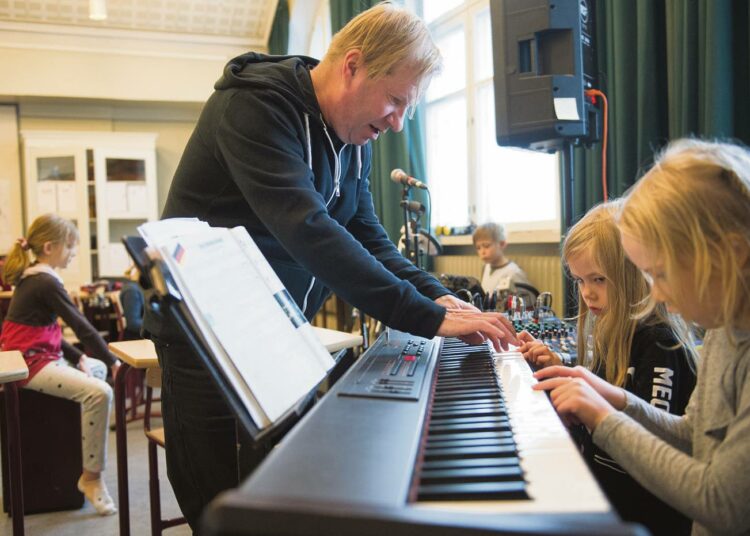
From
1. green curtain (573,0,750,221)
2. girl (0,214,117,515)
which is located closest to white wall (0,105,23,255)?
girl (0,214,117,515)

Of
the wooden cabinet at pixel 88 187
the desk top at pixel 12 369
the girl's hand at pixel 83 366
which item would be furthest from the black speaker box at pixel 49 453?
the wooden cabinet at pixel 88 187

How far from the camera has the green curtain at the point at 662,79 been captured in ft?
6.79

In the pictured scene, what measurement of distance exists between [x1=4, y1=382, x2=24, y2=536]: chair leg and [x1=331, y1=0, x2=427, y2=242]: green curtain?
9.02ft

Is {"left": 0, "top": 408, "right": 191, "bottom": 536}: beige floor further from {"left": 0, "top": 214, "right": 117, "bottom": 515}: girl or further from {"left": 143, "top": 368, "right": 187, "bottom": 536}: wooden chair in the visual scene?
{"left": 143, "top": 368, "right": 187, "bottom": 536}: wooden chair

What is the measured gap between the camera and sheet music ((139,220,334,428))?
76cm

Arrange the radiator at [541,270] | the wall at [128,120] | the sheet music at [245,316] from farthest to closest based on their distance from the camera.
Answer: the wall at [128,120] → the radiator at [541,270] → the sheet music at [245,316]

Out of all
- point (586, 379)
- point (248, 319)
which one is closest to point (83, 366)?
point (248, 319)

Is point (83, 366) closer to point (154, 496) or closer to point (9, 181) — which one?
point (154, 496)

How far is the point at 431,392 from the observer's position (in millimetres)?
896

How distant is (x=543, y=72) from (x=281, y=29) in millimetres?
4920

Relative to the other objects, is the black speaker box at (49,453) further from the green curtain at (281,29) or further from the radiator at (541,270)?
the green curtain at (281,29)

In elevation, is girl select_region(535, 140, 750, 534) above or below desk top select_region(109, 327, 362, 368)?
above

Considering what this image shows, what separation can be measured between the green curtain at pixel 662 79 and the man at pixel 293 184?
1.28 metres

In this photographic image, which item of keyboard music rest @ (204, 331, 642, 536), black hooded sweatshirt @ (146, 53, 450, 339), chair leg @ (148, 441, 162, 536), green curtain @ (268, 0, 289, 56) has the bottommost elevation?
chair leg @ (148, 441, 162, 536)
